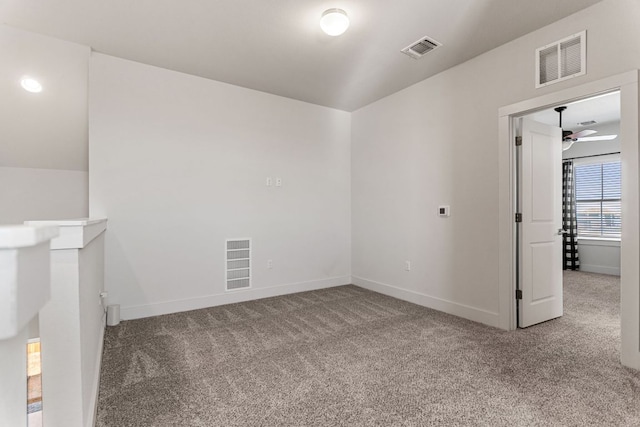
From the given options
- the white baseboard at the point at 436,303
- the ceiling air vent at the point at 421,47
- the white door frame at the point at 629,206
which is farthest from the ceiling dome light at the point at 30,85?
the white door frame at the point at 629,206

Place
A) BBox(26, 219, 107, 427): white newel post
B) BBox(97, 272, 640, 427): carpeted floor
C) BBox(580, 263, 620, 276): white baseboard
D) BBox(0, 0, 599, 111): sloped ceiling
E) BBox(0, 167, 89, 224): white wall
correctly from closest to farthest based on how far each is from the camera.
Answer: BBox(26, 219, 107, 427): white newel post, BBox(97, 272, 640, 427): carpeted floor, BBox(0, 0, 599, 111): sloped ceiling, BBox(0, 167, 89, 224): white wall, BBox(580, 263, 620, 276): white baseboard

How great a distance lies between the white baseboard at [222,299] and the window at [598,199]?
495 centimetres

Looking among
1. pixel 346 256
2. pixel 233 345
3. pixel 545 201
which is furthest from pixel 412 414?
pixel 346 256

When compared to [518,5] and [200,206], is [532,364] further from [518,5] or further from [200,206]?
[200,206]

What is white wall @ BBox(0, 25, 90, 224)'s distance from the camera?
→ 2.77m

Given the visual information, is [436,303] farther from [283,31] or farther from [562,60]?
[283,31]

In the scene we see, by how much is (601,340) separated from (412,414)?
2.10 metres

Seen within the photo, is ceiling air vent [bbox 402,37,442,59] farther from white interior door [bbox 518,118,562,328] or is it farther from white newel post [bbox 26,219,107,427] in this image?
white newel post [bbox 26,219,107,427]

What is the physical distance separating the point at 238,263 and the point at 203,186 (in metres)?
1.02

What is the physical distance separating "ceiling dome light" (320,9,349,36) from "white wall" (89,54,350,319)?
1790 mm

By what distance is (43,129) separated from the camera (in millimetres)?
3275

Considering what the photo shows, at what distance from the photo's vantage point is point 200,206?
371cm

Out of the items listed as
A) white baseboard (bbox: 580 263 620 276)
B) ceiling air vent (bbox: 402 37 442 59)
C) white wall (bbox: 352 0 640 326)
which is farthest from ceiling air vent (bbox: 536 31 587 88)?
white baseboard (bbox: 580 263 620 276)

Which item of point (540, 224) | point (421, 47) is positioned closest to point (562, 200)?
point (540, 224)
